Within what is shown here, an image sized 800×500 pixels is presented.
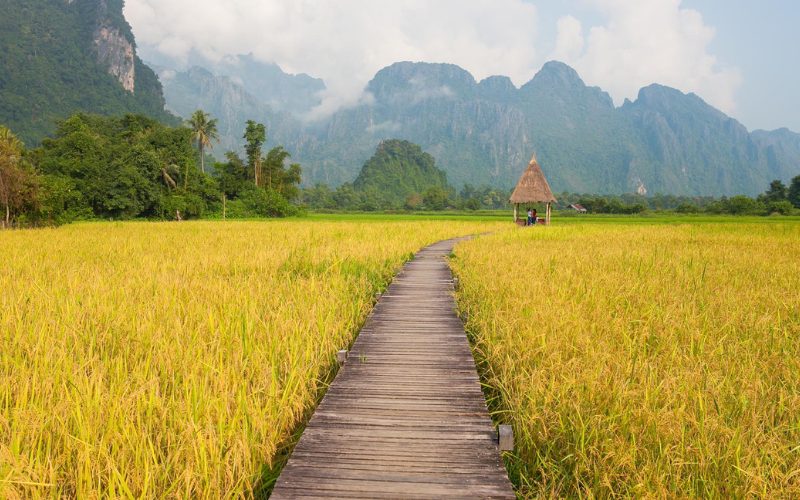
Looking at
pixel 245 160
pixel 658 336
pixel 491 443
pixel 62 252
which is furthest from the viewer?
pixel 245 160

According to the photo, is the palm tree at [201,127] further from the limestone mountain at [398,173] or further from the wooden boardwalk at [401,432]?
the limestone mountain at [398,173]

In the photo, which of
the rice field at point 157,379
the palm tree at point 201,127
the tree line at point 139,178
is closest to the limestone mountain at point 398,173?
the palm tree at point 201,127

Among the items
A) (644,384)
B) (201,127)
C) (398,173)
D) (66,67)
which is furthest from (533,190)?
(66,67)

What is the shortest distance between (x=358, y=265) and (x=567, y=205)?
321 feet

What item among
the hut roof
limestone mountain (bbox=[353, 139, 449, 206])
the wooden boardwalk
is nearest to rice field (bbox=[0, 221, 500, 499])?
the wooden boardwalk

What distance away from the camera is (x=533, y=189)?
28.0 m

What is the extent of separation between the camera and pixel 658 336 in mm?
4230

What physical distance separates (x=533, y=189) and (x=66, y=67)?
14839 cm

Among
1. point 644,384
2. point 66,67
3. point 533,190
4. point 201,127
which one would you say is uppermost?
point 66,67

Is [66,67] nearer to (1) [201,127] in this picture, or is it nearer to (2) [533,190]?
(1) [201,127]

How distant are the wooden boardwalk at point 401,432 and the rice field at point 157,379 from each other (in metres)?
0.31

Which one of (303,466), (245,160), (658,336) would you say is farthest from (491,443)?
(245,160)

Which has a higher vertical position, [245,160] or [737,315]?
[245,160]

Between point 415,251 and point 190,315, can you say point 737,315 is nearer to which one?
point 190,315
